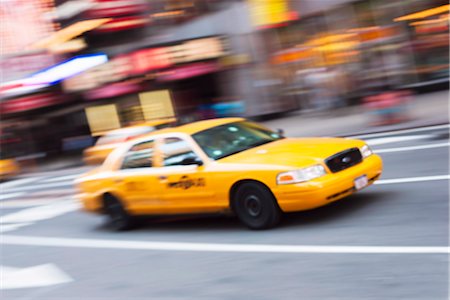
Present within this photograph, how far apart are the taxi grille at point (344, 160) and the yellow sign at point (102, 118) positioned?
2672 centimetres

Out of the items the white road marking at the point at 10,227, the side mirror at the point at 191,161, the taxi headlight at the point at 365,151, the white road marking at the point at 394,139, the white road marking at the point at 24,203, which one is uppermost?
the side mirror at the point at 191,161

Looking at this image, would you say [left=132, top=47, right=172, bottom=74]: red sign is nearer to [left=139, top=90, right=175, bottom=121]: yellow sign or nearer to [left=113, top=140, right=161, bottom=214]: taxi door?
[left=139, top=90, right=175, bottom=121]: yellow sign

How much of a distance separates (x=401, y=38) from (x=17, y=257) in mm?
15758

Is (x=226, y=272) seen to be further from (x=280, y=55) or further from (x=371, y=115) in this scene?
(x=280, y=55)

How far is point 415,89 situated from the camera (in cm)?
2117

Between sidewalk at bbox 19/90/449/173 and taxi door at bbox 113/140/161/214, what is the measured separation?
8.18 meters

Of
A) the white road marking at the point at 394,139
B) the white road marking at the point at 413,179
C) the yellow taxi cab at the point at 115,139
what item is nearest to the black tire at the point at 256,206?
the white road marking at the point at 413,179

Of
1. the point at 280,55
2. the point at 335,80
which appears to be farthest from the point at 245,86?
the point at 335,80

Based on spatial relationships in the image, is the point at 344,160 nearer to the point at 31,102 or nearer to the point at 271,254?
the point at 271,254

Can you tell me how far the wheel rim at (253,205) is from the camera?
7391 mm

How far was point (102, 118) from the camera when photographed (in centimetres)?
3381

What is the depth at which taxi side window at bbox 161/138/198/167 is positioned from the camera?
26.2 feet

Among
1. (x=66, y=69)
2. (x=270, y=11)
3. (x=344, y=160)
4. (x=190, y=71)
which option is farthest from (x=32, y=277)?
(x=66, y=69)

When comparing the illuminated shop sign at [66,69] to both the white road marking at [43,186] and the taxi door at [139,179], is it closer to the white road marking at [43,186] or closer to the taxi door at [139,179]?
the white road marking at [43,186]
